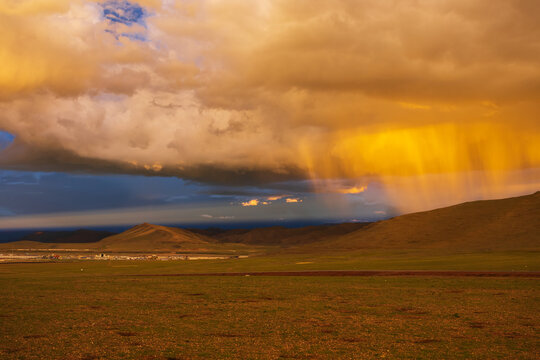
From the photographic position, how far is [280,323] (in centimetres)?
3238

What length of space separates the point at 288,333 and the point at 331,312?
944 cm

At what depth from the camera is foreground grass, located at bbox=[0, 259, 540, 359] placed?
935 inches

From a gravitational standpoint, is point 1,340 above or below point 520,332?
above

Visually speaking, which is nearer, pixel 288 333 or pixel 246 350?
pixel 246 350

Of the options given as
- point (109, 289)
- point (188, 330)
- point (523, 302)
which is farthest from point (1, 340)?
point (523, 302)

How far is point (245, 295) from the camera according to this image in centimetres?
5097

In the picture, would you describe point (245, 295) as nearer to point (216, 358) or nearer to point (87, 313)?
point (87, 313)

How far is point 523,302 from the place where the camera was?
3997 centimetres

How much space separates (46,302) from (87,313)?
11199 mm

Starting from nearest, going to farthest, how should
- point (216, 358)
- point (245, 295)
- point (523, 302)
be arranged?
point (216, 358) → point (523, 302) → point (245, 295)

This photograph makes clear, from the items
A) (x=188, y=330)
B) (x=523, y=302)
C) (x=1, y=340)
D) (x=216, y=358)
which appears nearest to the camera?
(x=216, y=358)

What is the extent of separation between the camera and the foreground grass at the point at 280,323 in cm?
2375

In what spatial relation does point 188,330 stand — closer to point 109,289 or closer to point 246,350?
point 246,350

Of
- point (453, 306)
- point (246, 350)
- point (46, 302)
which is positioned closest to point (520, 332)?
point (453, 306)
